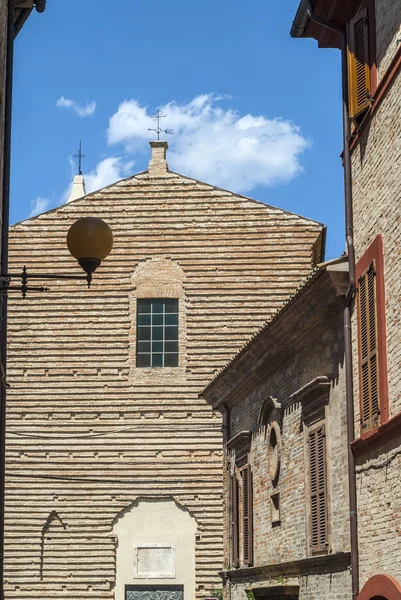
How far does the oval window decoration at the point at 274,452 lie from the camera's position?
675 inches

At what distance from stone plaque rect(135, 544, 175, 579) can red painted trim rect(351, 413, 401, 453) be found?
578 inches

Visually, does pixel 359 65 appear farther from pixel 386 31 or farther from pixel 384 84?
pixel 384 84

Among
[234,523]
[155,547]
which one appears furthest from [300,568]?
[155,547]

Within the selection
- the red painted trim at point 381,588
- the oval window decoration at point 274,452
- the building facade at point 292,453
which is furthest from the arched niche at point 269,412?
the red painted trim at point 381,588

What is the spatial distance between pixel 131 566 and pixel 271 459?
10416mm

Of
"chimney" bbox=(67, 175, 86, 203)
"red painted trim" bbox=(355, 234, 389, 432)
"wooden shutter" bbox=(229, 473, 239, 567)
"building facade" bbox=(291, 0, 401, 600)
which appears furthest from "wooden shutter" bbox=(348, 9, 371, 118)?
"chimney" bbox=(67, 175, 86, 203)

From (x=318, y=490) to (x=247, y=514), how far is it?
503cm

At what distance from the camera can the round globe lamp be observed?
8617 millimetres

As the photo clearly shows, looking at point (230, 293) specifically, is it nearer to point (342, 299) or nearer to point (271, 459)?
point (271, 459)

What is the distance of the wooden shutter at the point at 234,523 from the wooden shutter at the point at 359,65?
29.3 ft

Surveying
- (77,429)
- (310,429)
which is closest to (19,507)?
(77,429)

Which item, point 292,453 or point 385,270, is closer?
point 385,270

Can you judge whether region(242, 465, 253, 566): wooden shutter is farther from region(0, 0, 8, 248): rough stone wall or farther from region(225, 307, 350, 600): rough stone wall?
region(0, 0, 8, 248): rough stone wall

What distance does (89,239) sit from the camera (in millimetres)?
8633
